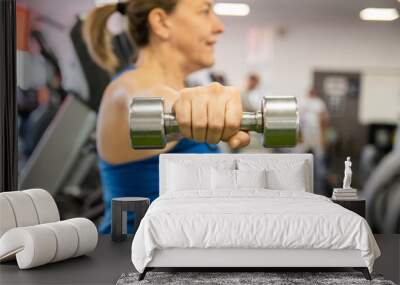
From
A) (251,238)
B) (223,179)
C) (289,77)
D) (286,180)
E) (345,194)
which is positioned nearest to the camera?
(251,238)

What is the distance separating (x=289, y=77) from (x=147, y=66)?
1356 millimetres

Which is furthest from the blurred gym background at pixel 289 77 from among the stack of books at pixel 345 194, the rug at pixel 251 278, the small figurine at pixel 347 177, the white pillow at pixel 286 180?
the rug at pixel 251 278

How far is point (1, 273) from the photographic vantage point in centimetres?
395

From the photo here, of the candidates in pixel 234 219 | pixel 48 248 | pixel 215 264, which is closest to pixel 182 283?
pixel 215 264

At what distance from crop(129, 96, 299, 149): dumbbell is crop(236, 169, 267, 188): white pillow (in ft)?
14.4

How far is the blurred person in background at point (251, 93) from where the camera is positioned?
559 centimetres

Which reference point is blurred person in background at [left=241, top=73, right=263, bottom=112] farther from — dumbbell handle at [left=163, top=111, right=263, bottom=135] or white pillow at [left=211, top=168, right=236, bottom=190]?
dumbbell handle at [left=163, top=111, right=263, bottom=135]

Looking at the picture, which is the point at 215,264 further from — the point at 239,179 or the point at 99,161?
the point at 99,161

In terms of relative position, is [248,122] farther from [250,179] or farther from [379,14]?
[379,14]

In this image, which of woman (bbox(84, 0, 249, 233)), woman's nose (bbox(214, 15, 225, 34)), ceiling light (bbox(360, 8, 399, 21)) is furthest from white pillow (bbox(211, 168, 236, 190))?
ceiling light (bbox(360, 8, 399, 21))

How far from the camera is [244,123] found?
2.29 ft

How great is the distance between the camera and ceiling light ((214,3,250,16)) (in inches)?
222

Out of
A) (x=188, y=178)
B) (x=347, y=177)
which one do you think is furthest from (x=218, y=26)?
(x=347, y=177)

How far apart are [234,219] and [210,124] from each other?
10.2 ft
